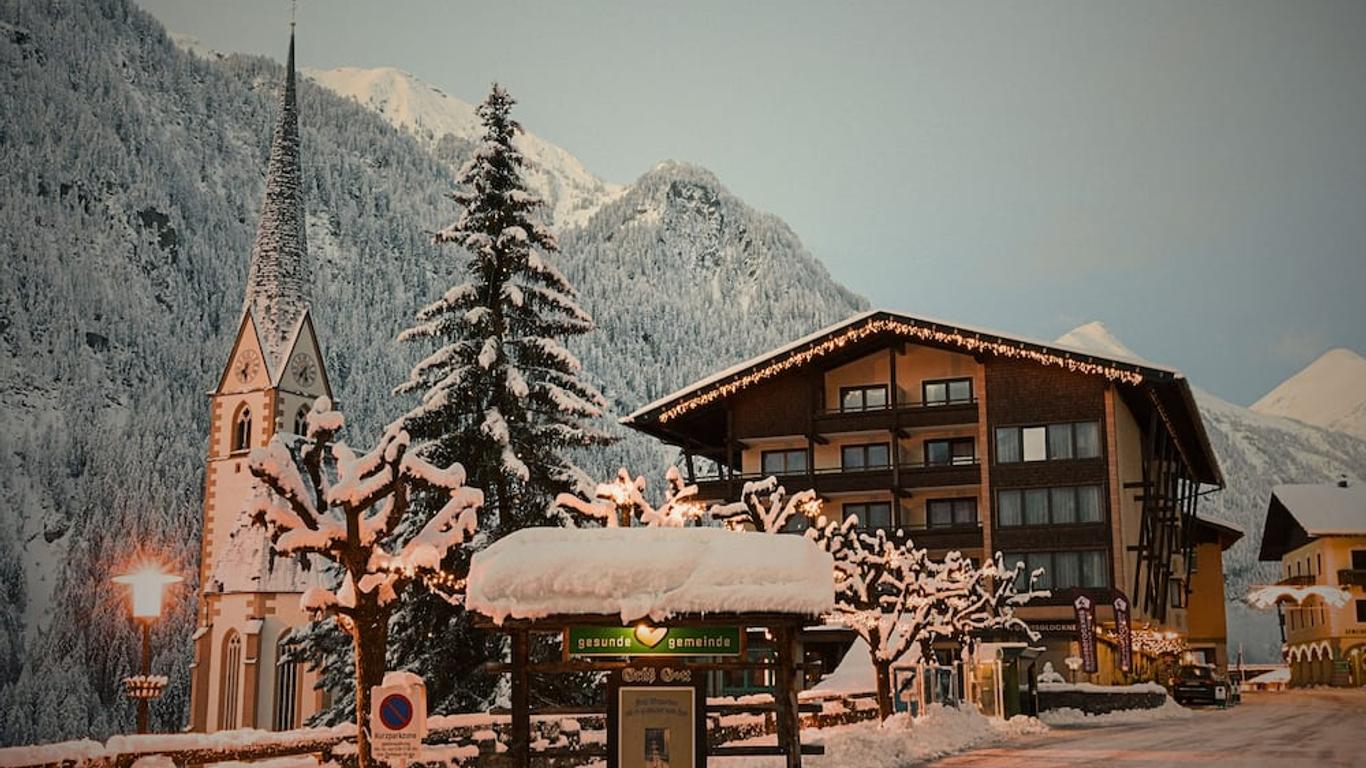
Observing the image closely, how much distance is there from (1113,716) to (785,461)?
20541mm

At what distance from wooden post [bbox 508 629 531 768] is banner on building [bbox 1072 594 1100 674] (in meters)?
39.0

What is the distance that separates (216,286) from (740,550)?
171671mm

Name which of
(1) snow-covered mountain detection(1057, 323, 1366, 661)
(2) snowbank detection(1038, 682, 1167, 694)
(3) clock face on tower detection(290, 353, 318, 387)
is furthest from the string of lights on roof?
(1) snow-covered mountain detection(1057, 323, 1366, 661)

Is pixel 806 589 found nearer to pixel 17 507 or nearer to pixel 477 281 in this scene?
pixel 477 281

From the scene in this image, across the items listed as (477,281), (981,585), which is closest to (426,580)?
(477,281)

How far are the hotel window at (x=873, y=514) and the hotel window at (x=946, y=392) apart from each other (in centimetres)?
466

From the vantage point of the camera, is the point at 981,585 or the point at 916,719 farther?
the point at 981,585

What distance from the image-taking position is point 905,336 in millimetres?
60094

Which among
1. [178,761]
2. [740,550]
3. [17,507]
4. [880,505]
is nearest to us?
[740,550]

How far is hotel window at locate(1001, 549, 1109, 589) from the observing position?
186 ft

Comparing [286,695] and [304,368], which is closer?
[286,695]

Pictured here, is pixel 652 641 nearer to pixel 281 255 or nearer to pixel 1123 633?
pixel 1123 633

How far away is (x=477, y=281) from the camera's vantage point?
120 feet

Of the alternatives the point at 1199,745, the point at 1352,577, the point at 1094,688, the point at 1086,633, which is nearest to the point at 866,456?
the point at 1086,633
